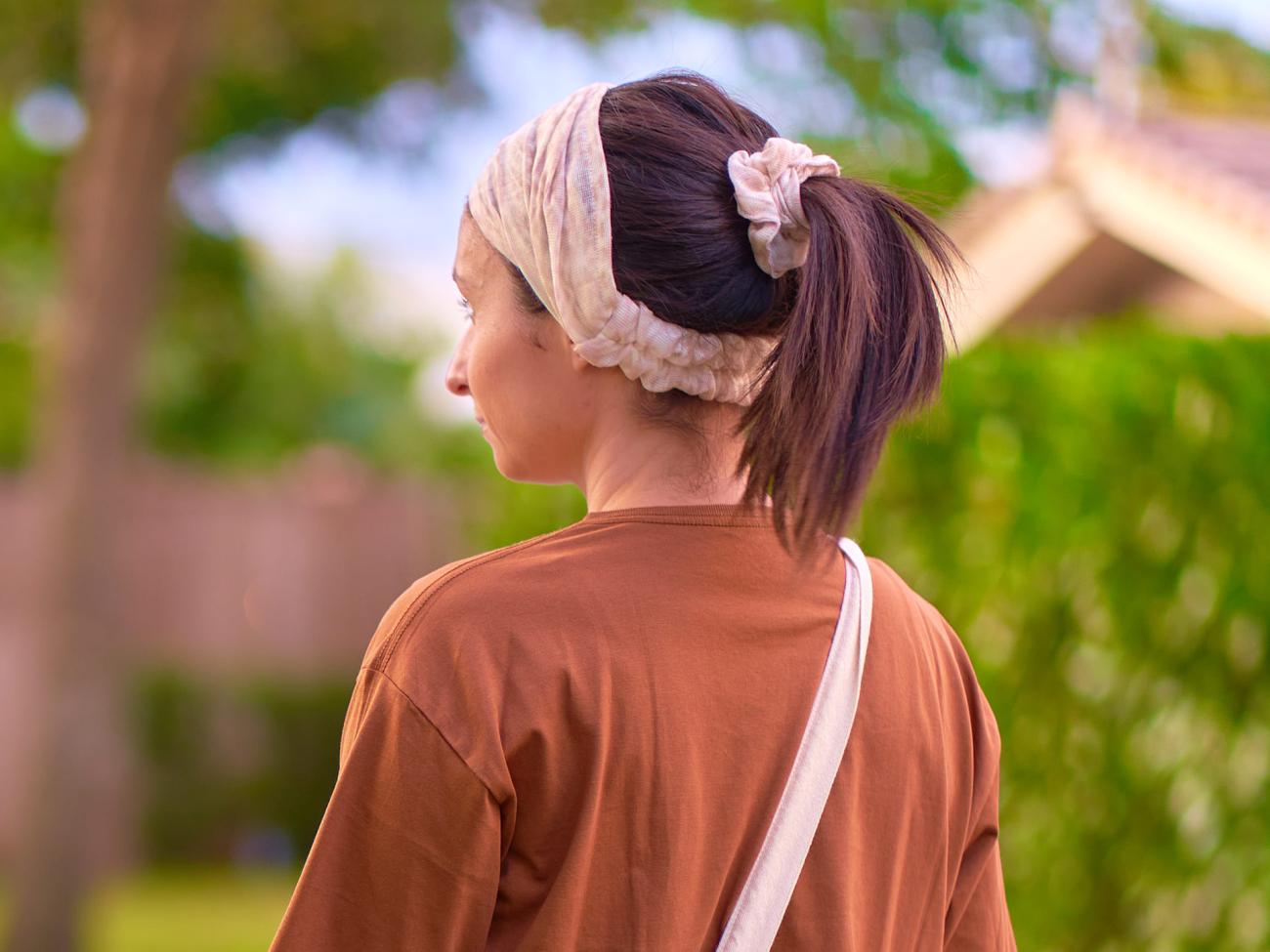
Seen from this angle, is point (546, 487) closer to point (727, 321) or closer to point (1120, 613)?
point (1120, 613)

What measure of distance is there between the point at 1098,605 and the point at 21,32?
582cm

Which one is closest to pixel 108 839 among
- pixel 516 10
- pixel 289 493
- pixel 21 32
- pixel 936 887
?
pixel 289 493

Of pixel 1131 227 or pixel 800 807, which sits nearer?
pixel 800 807

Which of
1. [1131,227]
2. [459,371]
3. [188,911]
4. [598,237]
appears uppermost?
[1131,227]

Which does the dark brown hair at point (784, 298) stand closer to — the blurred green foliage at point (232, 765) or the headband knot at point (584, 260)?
the headband knot at point (584, 260)

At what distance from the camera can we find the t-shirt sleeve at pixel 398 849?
1156 mm

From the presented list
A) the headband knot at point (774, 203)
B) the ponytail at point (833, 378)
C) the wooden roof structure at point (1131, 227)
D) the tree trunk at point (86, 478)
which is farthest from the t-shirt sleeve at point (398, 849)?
the tree trunk at point (86, 478)

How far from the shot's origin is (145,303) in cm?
670

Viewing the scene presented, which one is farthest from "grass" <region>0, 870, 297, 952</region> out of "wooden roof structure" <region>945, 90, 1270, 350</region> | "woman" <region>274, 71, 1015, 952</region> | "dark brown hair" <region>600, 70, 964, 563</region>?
"dark brown hair" <region>600, 70, 964, 563</region>

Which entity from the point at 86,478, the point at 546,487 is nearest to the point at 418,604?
the point at 546,487

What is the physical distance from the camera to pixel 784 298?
132cm

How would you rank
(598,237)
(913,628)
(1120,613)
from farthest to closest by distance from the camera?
1. (1120,613)
2. (913,628)
3. (598,237)

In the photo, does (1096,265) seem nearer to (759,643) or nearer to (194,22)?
(194,22)

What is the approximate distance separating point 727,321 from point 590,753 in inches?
14.7
